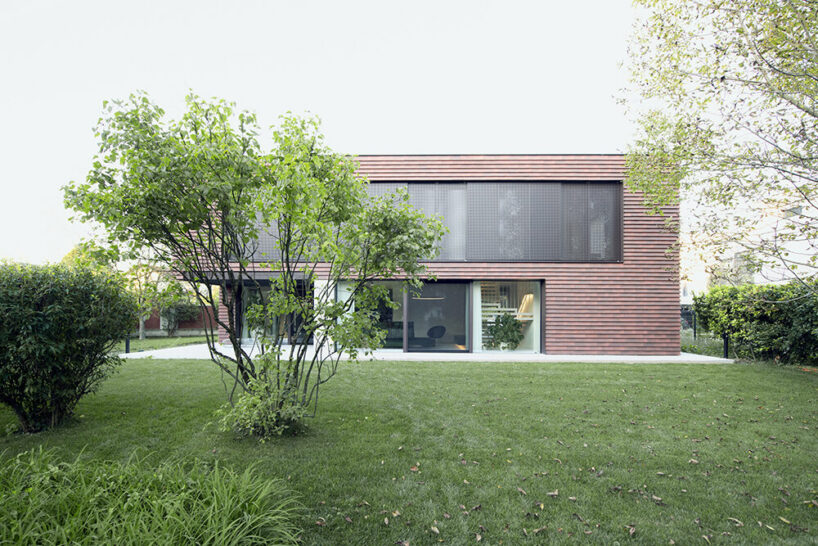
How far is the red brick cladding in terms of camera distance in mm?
11742

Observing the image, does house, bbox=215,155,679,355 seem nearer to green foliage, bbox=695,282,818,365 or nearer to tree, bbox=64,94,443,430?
green foliage, bbox=695,282,818,365

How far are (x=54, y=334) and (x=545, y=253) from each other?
11.1 meters

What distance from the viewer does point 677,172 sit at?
6.84m

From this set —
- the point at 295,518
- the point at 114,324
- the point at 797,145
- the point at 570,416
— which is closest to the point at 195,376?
the point at 114,324

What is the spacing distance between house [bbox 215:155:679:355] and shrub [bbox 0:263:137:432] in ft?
26.6

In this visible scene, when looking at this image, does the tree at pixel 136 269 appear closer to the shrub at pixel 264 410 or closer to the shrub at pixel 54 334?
the shrub at pixel 54 334

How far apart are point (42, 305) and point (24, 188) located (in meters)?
43.8

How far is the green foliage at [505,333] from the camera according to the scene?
12406mm

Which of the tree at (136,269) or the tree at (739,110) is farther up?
the tree at (739,110)

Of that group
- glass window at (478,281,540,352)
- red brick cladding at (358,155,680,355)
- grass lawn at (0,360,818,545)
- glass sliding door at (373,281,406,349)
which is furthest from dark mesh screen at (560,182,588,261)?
grass lawn at (0,360,818,545)

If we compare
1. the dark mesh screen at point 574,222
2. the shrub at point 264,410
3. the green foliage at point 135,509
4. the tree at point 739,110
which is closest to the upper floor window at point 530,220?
the dark mesh screen at point 574,222

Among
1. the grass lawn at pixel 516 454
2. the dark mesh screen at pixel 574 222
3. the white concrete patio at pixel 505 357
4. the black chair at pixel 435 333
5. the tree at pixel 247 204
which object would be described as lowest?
the white concrete patio at pixel 505 357

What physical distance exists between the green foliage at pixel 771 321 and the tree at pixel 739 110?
3.18 metres

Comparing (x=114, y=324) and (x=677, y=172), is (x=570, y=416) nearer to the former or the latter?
(x=677, y=172)
